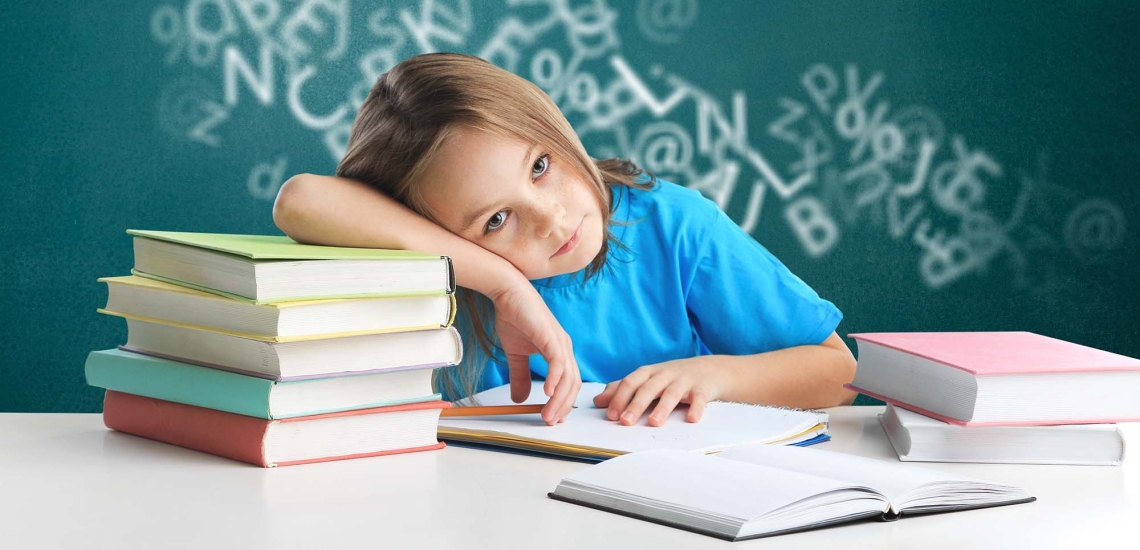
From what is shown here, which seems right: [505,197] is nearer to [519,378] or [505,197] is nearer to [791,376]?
[519,378]

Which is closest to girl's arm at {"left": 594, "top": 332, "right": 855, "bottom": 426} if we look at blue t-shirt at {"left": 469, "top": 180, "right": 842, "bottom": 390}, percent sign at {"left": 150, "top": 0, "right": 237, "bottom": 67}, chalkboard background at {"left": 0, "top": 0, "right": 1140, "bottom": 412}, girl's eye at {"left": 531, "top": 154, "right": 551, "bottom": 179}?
blue t-shirt at {"left": 469, "top": 180, "right": 842, "bottom": 390}

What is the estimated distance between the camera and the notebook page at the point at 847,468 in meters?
0.56

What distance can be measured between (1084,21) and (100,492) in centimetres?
271

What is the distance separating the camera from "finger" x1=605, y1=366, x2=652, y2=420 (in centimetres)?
81

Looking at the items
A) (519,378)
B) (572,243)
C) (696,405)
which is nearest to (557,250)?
(572,243)

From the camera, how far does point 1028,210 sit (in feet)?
8.69

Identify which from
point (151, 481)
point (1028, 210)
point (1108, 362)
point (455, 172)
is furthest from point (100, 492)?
point (1028, 210)

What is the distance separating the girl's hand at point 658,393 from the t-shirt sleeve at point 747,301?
1.07 feet

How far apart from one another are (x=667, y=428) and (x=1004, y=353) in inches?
10.7

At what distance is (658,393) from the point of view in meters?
0.84

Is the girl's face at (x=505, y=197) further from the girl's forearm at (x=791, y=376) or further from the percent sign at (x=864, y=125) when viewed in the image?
the percent sign at (x=864, y=125)

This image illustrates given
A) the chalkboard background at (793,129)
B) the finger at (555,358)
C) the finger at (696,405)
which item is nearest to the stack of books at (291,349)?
the finger at (555,358)

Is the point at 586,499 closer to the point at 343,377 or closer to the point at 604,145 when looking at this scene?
the point at 343,377

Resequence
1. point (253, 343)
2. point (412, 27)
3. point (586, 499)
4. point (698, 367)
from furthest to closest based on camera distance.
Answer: point (412, 27), point (698, 367), point (253, 343), point (586, 499)
